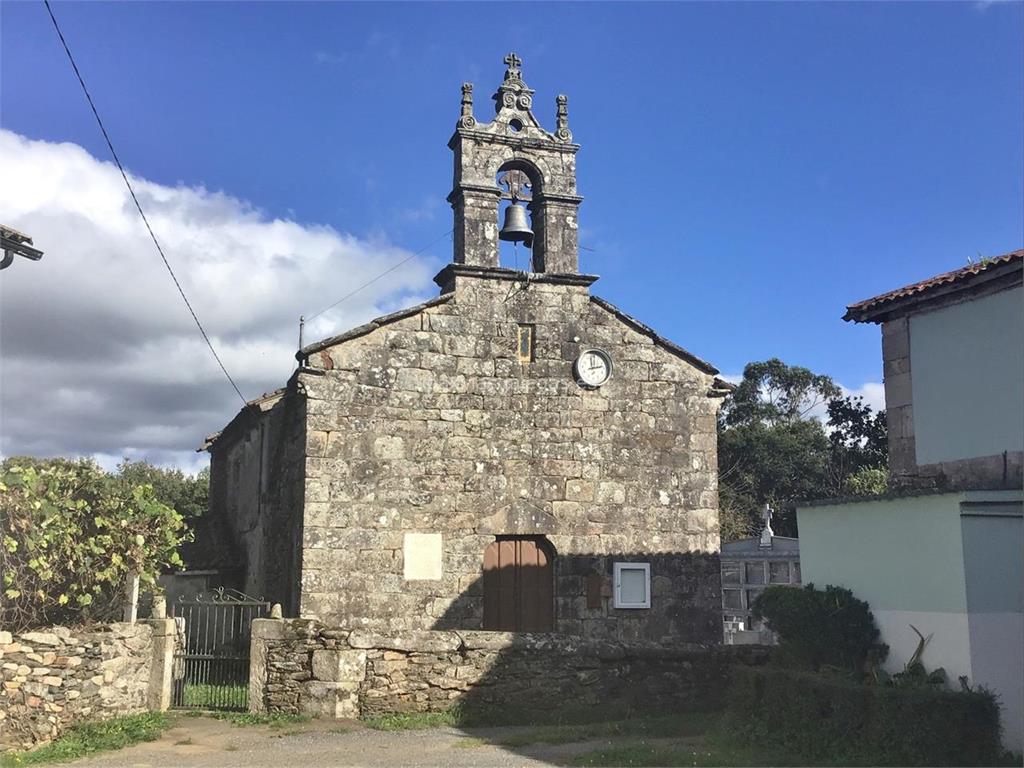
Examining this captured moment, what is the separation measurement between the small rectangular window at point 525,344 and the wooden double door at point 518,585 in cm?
272

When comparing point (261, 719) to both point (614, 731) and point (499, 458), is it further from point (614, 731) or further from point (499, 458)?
point (499, 458)

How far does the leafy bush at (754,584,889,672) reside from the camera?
9375 mm

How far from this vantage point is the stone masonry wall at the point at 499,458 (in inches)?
519

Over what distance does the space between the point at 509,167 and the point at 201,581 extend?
9550 mm

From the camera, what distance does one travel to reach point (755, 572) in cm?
2053

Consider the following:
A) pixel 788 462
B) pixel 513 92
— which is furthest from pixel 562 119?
pixel 788 462

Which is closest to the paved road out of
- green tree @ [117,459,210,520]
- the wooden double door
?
the wooden double door

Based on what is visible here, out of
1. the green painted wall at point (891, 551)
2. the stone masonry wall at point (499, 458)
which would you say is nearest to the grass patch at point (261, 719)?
the stone masonry wall at point (499, 458)

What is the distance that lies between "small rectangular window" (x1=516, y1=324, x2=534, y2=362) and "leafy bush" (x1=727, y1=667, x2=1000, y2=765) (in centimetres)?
A: 630

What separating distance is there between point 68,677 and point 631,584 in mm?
7753

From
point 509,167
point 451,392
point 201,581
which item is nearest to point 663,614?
point 451,392

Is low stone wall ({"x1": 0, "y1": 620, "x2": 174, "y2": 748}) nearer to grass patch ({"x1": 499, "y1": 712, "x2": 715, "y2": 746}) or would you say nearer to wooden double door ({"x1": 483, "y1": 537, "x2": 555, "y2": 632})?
grass patch ({"x1": 499, "y1": 712, "x2": 715, "y2": 746})

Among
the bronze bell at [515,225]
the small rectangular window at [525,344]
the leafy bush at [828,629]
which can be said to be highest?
the bronze bell at [515,225]

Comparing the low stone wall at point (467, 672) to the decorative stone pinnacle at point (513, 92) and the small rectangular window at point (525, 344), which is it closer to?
the small rectangular window at point (525, 344)
